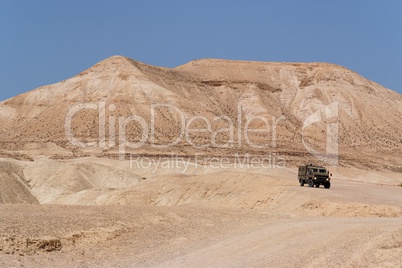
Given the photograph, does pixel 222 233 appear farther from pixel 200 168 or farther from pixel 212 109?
pixel 212 109

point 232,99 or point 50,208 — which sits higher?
point 232,99

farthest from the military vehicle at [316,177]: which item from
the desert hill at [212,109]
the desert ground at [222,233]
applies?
the desert hill at [212,109]

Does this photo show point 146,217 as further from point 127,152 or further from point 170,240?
point 127,152

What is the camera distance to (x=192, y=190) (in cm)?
3791

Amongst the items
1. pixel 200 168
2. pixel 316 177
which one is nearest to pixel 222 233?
pixel 316 177

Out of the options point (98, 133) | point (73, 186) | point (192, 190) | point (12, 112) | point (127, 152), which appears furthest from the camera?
point (12, 112)

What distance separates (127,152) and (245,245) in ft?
188

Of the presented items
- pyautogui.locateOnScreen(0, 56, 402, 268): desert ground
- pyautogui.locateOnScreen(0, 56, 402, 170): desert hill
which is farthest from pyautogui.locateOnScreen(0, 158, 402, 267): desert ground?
pyautogui.locateOnScreen(0, 56, 402, 170): desert hill

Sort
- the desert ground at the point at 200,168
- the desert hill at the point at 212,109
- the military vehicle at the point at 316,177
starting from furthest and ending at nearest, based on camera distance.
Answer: the desert hill at the point at 212,109 < the military vehicle at the point at 316,177 < the desert ground at the point at 200,168

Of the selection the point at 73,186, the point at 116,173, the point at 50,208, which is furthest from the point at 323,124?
the point at 50,208

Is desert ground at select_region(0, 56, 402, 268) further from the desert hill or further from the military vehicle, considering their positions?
the military vehicle

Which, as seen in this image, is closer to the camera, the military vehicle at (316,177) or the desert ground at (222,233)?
the desert ground at (222,233)

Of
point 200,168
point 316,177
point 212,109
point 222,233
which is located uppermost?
point 212,109

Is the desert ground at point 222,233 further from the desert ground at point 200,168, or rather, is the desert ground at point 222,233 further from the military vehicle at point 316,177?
the military vehicle at point 316,177
